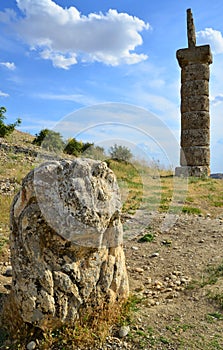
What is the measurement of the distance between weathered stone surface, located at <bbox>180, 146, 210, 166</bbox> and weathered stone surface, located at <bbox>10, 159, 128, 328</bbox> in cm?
1172

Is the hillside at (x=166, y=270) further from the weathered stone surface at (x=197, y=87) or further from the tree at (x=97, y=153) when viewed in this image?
the weathered stone surface at (x=197, y=87)

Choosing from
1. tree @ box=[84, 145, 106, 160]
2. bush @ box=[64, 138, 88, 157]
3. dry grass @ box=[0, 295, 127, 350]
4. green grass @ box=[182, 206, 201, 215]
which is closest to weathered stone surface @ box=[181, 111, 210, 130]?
bush @ box=[64, 138, 88, 157]

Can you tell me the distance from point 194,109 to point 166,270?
35.8 feet

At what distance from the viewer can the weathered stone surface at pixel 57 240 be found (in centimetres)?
296

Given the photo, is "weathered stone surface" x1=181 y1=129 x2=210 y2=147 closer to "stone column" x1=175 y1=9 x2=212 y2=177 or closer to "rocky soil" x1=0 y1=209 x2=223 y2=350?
"stone column" x1=175 y1=9 x2=212 y2=177

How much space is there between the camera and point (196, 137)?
47.6 feet

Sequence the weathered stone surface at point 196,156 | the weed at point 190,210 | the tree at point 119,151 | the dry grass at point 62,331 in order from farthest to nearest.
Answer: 1. the weathered stone surface at point 196,156
2. the weed at point 190,210
3. the tree at point 119,151
4. the dry grass at point 62,331

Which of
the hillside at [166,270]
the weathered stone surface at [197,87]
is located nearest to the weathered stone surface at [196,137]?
the weathered stone surface at [197,87]

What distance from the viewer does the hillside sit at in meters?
3.14

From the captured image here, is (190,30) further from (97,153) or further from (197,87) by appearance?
(97,153)

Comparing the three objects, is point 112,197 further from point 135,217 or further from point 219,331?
point 135,217

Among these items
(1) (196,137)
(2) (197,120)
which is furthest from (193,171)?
(2) (197,120)

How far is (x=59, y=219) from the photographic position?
297cm

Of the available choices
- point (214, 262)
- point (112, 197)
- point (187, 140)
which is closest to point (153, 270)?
point (214, 262)
